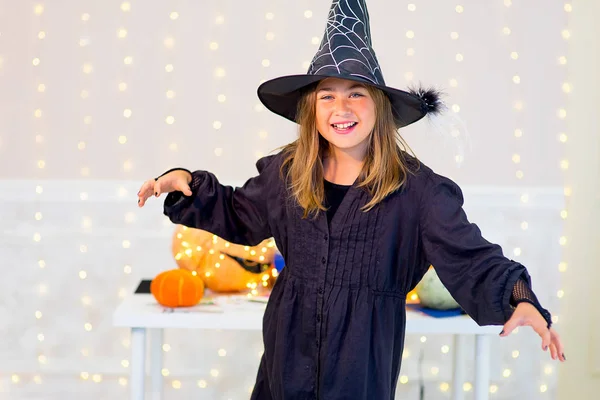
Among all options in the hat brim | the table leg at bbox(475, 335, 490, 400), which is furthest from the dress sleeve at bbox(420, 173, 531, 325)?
the table leg at bbox(475, 335, 490, 400)

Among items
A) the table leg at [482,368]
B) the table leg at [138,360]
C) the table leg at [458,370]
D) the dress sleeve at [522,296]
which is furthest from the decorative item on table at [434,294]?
the table leg at [138,360]

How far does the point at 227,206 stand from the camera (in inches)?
61.5

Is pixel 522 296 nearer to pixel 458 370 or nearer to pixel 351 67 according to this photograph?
pixel 351 67

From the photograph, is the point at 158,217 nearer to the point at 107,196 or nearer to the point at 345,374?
the point at 107,196

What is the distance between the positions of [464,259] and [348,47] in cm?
45

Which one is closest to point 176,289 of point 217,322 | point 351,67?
point 217,322

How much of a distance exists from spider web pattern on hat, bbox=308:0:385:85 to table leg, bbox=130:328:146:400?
848mm

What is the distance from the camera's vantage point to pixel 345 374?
139cm

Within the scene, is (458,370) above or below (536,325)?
below

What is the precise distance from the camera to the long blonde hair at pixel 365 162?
1440 millimetres

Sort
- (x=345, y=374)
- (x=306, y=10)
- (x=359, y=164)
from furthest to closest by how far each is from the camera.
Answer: (x=306, y=10)
(x=359, y=164)
(x=345, y=374)

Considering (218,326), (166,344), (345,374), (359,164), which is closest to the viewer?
(345,374)

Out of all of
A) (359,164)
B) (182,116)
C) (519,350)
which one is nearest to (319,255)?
(359,164)

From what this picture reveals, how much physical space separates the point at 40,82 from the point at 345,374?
57.6 inches
